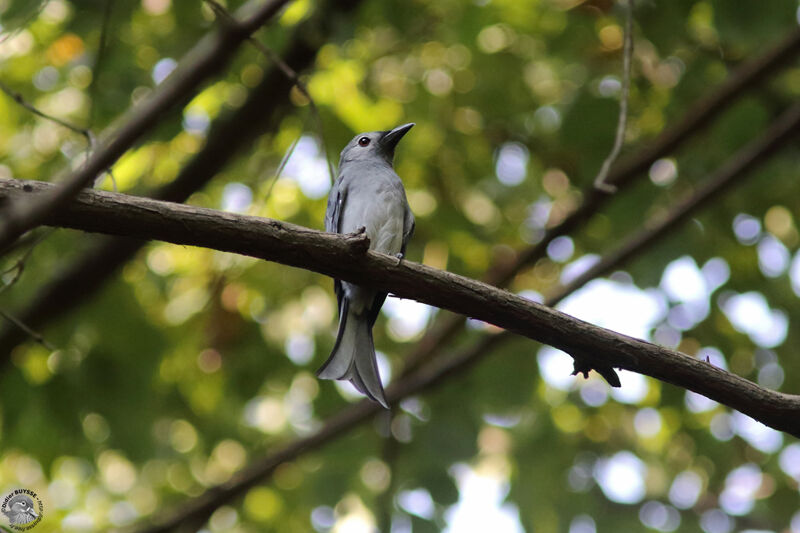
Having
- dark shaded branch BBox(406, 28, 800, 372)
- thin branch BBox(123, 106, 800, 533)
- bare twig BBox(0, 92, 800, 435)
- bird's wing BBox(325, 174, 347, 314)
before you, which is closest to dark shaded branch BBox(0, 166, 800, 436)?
bare twig BBox(0, 92, 800, 435)

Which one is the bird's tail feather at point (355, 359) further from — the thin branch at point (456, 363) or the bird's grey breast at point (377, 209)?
the thin branch at point (456, 363)

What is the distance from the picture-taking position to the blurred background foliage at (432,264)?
4992mm

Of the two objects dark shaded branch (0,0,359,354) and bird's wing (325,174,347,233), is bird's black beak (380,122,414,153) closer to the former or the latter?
bird's wing (325,174,347,233)

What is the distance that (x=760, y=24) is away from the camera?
4.29 metres

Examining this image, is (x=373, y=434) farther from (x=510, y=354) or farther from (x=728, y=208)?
(x=728, y=208)

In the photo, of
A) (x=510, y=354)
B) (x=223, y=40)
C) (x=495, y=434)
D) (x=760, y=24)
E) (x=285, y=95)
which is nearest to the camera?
(x=223, y=40)

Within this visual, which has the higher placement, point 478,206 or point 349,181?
point 349,181

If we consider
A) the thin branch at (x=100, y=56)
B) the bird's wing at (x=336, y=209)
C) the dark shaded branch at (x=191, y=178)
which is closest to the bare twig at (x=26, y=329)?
the thin branch at (x=100, y=56)

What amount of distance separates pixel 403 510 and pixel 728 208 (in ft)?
9.76

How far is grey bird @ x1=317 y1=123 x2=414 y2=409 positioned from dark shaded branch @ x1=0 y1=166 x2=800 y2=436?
922mm

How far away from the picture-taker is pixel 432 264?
5.68 metres

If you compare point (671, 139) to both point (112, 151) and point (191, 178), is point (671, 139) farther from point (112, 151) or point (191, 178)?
point (112, 151)

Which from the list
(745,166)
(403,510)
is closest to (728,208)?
(745,166)

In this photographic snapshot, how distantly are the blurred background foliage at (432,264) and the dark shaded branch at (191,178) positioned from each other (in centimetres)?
13
